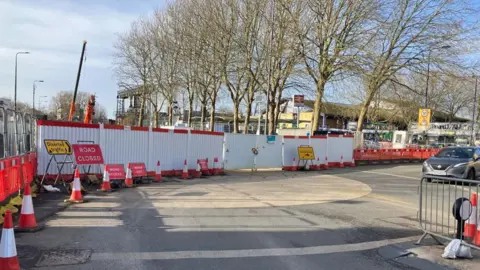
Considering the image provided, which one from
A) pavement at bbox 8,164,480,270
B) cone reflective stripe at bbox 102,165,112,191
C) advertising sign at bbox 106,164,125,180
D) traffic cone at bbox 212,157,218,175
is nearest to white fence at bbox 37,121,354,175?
traffic cone at bbox 212,157,218,175

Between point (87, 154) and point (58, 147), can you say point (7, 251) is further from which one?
point (87, 154)

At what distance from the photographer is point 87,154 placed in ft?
41.0

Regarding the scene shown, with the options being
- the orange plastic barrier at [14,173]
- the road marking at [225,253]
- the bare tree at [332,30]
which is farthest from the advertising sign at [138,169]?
the bare tree at [332,30]

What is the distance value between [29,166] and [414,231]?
371 inches

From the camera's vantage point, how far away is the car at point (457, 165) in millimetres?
16844

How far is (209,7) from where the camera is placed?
1101 inches

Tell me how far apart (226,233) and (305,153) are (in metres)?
14.4

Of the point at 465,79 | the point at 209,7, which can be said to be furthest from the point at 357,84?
the point at 209,7

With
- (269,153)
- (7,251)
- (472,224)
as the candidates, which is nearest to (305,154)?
(269,153)

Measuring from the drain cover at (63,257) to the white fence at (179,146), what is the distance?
692 cm

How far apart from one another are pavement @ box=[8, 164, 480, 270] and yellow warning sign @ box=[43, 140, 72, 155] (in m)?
2.07

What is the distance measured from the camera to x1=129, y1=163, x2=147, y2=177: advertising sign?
13077 millimetres

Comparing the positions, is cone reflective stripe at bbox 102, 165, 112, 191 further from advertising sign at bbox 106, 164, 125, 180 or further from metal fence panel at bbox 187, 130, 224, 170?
metal fence panel at bbox 187, 130, 224, 170

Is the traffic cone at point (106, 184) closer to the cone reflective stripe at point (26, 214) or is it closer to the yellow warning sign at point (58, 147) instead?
the yellow warning sign at point (58, 147)
